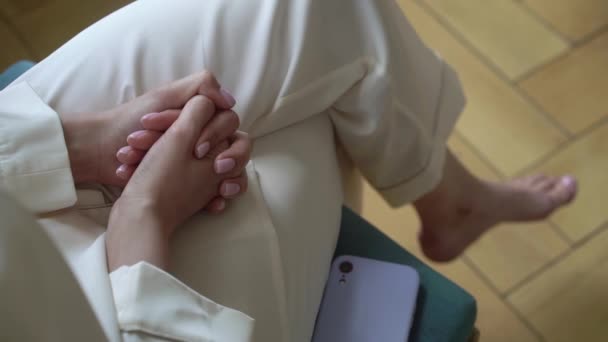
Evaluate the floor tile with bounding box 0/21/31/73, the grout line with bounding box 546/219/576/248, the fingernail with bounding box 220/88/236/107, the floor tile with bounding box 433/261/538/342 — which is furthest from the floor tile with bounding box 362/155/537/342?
the floor tile with bounding box 0/21/31/73

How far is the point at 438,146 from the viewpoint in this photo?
705 millimetres

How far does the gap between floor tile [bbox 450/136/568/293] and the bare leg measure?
0.05 metres

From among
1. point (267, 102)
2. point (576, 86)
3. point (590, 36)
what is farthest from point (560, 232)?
point (267, 102)

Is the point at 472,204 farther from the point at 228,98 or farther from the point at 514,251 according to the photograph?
the point at 228,98

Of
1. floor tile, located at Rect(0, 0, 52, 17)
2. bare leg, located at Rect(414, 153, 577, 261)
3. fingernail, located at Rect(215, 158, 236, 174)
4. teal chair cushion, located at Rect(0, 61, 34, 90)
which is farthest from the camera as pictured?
floor tile, located at Rect(0, 0, 52, 17)

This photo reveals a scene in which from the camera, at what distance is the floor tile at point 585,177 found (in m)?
0.98

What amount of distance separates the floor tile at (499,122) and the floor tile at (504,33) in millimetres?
32

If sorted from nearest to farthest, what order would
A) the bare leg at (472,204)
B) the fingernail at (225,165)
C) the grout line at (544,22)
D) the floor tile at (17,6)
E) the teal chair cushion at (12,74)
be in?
the fingernail at (225,165) → the teal chair cushion at (12,74) → the bare leg at (472,204) → the grout line at (544,22) → the floor tile at (17,6)

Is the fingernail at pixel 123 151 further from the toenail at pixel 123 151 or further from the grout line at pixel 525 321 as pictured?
the grout line at pixel 525 321

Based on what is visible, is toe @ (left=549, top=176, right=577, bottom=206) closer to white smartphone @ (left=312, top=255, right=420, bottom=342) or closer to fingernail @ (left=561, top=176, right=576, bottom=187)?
fingernail @ (left=561, top=176, right=576, bottom=187)

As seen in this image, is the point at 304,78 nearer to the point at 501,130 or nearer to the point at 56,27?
the point at 501,130

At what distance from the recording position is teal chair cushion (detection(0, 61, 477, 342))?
0.58m

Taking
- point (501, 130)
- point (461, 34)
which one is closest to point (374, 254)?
point (501, 130)

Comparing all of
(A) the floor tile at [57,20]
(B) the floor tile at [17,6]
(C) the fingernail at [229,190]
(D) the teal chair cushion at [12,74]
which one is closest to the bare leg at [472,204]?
(C) the fingernail at [229,190]
